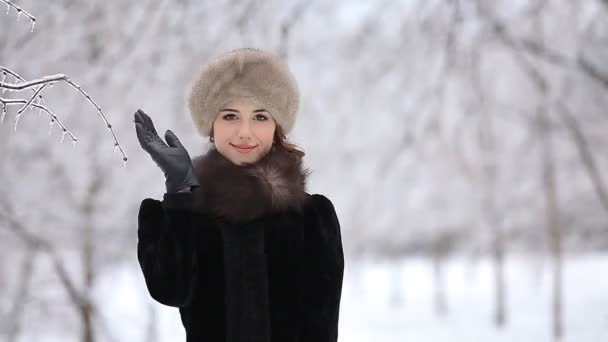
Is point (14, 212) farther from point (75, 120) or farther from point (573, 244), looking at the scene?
point (573, 244)

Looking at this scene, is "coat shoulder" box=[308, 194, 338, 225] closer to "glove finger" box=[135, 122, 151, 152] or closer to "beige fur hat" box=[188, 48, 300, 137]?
"beige fur hat" box=[188, 48, 300, 137]

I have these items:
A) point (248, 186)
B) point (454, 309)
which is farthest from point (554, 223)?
point (248, 186)

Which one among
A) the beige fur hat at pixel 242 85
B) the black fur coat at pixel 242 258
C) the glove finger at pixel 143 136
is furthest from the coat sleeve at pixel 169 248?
the beige fur hat at pixel 242 85

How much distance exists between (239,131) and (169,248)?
1.35ft

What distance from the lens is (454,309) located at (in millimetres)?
16500

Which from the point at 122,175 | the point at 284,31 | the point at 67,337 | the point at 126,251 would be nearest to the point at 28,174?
the point at 122,175

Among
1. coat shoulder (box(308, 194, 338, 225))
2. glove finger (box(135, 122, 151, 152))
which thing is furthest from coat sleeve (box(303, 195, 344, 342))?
glove finger (box(135, 122, 151, 152))

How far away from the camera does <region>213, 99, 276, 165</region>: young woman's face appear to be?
6.57 feet

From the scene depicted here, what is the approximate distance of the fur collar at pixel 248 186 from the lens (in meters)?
1.86

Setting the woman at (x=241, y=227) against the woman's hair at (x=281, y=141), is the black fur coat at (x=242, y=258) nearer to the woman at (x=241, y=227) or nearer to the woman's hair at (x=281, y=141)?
the woman at (x=241, y=227)

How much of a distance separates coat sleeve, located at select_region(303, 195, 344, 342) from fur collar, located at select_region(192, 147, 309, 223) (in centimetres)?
10

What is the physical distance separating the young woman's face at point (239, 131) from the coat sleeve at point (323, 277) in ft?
0.82

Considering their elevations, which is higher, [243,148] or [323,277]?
[243,148]

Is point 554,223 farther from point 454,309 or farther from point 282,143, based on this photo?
point 282,143
